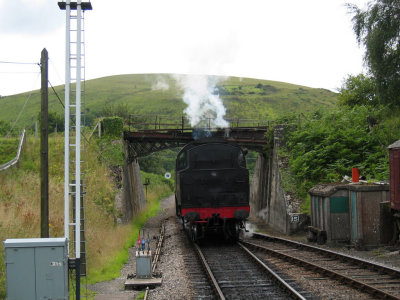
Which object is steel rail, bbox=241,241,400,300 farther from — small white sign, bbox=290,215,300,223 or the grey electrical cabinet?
small white sign, bbox=290,215,300,223

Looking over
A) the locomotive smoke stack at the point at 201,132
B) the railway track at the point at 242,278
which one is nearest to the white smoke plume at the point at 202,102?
the locomotive smoke stack at the point at 201,132

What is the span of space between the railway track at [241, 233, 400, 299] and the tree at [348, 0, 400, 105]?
1161 centimetres

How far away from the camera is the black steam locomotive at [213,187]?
59.7 feet

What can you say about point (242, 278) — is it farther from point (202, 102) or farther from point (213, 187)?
point (202, 102)

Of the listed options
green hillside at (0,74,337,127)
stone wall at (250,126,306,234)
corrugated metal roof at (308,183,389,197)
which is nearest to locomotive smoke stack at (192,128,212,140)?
stone wall at (250,126,306,234)

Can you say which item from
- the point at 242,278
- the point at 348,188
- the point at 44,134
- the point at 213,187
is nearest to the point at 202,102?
the point at 213,187

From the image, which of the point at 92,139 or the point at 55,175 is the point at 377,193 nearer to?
the point at 55,175

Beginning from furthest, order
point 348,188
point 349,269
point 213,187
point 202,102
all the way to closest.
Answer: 1. point 202,102
2. point 213,187
3. point 348,188
4. point 349,269

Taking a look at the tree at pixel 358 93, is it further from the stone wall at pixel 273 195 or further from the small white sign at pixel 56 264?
the small white sign at pixel 56 264

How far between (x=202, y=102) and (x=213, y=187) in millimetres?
10427

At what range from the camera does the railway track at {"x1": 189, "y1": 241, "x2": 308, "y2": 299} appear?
10312 millimetres

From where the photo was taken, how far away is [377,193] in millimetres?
16766

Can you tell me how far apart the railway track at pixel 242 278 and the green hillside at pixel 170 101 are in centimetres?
5768

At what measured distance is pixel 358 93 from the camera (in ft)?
130
